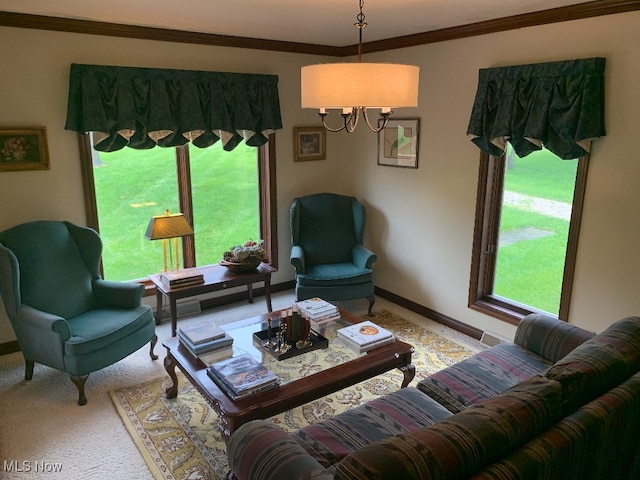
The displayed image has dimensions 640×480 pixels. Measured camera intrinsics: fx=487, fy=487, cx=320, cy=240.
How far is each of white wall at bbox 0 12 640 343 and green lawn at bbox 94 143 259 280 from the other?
11.3 inches

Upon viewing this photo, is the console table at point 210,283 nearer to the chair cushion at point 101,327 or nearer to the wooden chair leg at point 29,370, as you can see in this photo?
the chair cushion at point 101,327

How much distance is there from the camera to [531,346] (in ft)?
9.64

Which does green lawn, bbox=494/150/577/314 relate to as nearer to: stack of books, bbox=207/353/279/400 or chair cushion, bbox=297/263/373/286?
chair cushion, bbox=297/263/373/286

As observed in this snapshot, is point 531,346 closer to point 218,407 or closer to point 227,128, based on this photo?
point 218,407

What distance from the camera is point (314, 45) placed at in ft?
15.7

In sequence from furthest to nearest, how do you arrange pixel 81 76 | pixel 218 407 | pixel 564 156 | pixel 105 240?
pixel 105 240
pixel 81 76
pixel 564 156
pixel 218 407

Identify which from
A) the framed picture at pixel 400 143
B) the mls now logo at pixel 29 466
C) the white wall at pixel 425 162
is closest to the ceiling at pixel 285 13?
the white wall at pixel 425 162

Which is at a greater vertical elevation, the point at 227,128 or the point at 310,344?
the point at 227,128

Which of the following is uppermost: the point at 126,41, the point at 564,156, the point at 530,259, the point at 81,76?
the point at 126,41

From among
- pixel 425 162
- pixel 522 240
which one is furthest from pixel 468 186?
pixel 522 240

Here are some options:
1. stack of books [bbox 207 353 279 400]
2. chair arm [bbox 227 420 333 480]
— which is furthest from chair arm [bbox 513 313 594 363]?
chair arm [bbox 227 420 333 480]

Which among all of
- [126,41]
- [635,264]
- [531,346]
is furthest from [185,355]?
[635,264]

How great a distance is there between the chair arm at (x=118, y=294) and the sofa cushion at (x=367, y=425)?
75.1 inches

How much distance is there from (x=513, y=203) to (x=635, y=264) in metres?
1.00
